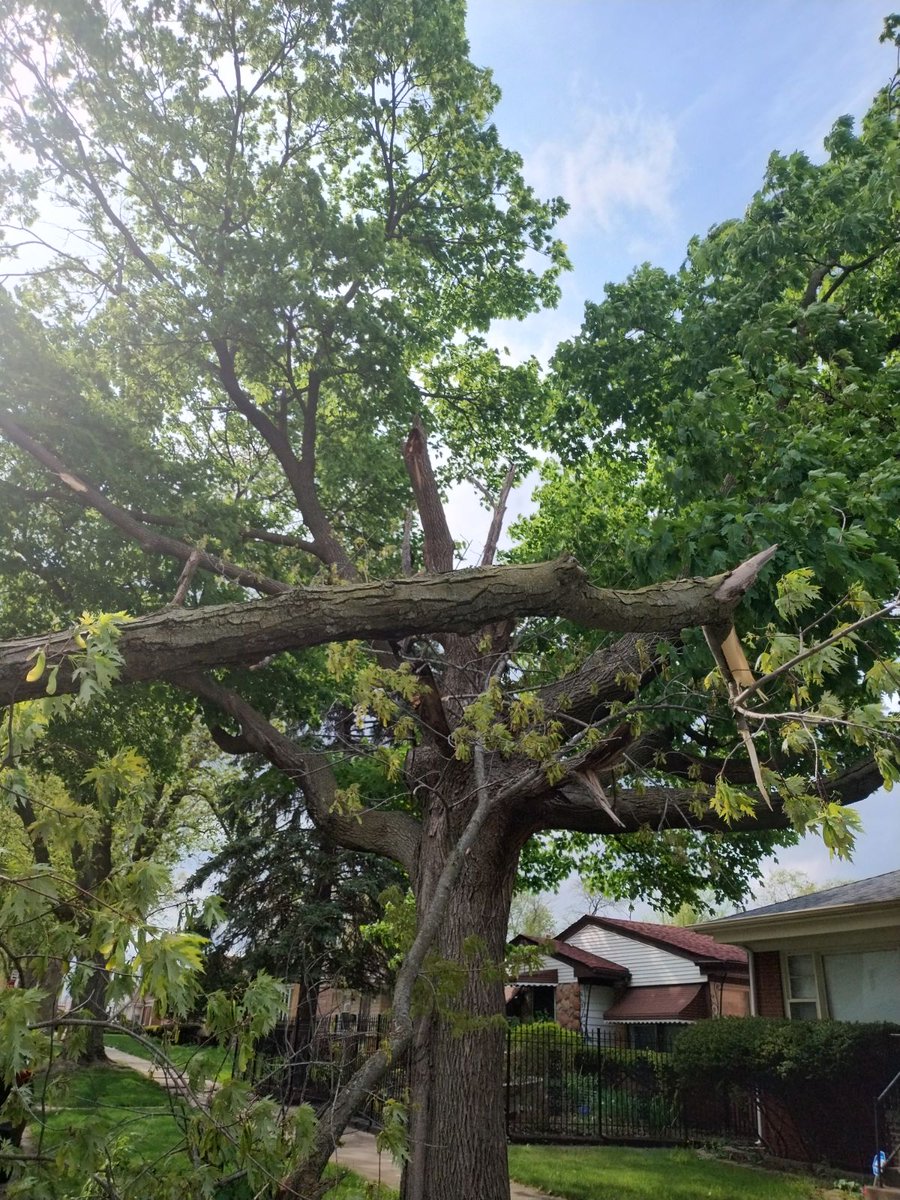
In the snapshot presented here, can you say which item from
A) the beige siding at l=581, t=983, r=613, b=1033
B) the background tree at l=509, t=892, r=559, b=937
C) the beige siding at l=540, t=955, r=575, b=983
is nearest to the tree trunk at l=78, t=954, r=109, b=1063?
the beige siding at l=581, t=983, r=613, b=1033

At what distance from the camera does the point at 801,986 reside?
15.9 m

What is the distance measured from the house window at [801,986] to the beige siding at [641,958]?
461 inches

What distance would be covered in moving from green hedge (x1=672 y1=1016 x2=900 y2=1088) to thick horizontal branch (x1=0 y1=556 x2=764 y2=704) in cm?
1102

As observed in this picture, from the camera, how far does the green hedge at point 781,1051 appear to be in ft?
42.0

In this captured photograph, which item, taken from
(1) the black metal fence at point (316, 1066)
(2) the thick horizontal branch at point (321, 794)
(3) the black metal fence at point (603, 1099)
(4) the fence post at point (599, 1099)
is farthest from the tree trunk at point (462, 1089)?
(4) the fence post at point (599, 1099)

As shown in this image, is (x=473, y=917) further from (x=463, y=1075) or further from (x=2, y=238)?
(x=2, y=238)

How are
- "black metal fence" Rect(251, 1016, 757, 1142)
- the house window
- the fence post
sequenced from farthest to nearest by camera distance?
the fence post
"black metal fence" Rect(251, 1016, 757, 1142)
the house window

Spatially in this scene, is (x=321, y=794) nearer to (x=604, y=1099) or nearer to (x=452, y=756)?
(x=452, y=756)

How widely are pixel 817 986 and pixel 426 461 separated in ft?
38.4

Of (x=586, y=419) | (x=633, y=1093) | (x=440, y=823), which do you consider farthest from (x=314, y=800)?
(x=633, y=1093)

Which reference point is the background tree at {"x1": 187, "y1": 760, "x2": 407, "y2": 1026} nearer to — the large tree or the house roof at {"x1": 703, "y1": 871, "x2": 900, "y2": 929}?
the large tree

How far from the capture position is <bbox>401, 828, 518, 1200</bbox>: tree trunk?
7047mm

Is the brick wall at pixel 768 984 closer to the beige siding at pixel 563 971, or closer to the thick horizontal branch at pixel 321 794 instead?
the thick horizontal branch at pixel 321 794

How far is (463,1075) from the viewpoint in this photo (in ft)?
24.4
